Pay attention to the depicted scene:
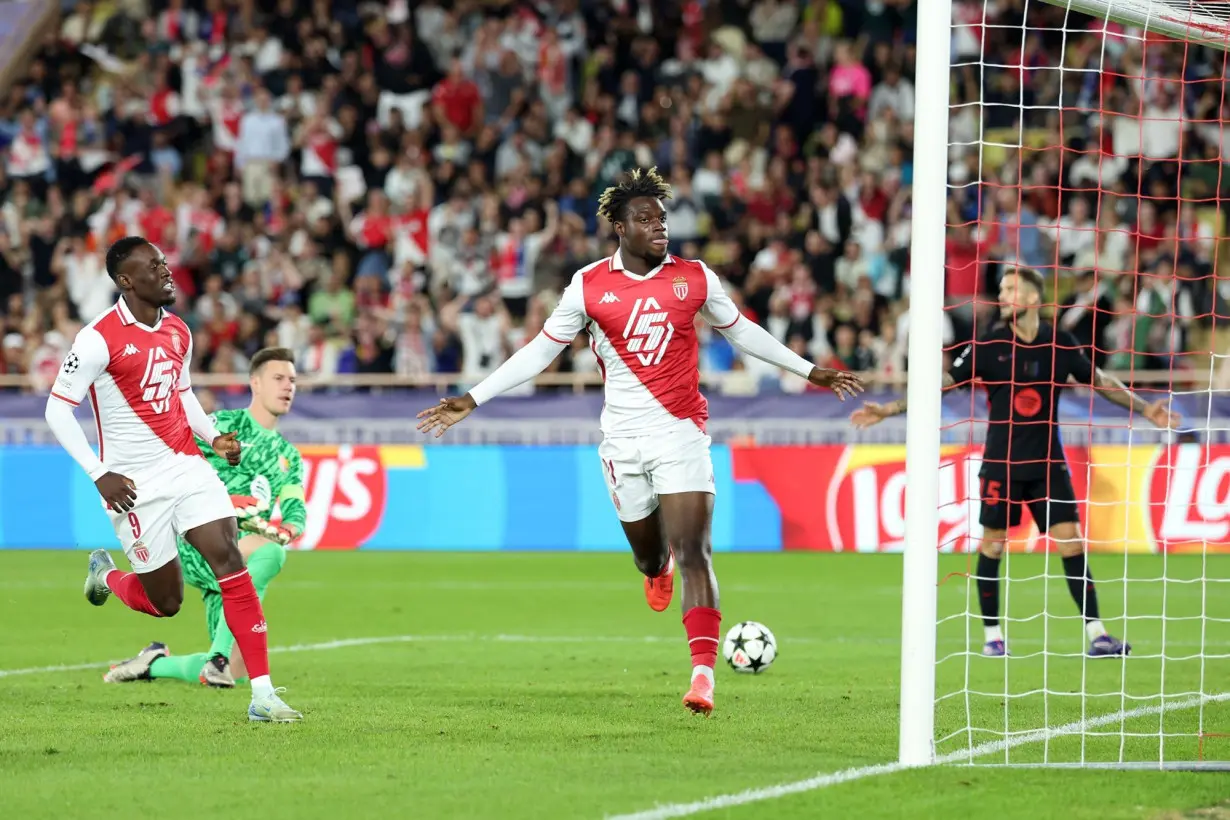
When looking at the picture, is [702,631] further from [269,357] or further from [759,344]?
[269,357]

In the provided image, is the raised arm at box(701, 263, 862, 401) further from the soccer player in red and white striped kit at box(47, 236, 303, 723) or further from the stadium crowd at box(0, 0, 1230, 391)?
the stadium crowd at box(0, 0, 1230, 391)

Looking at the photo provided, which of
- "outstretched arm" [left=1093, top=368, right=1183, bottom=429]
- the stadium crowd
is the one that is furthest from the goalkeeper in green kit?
the stadium crowd

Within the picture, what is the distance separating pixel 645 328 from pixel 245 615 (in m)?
2.16

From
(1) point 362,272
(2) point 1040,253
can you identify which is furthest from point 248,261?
(2) point 1040,253

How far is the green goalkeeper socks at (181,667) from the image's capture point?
30.4 feet

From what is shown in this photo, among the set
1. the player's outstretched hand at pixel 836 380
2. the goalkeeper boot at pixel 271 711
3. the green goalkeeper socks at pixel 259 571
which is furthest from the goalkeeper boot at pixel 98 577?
the player's outstretched hand at pixel 836 380

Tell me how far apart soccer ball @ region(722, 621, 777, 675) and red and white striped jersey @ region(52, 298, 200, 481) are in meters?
3.16

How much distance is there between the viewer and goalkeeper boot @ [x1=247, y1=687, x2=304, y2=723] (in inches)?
302

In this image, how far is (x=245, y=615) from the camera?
7.81m

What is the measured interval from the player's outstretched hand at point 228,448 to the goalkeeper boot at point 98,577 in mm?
1198

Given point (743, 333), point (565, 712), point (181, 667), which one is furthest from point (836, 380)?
point (181, 667)

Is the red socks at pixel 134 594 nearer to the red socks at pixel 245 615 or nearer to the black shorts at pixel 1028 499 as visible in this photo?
the red socks at pixel 245 615

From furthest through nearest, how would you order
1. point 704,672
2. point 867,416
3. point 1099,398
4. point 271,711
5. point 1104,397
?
point 1099,398
point 1104,397
point 867,416
point 704,672
point 271,711

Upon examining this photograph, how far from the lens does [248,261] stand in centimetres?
2319
